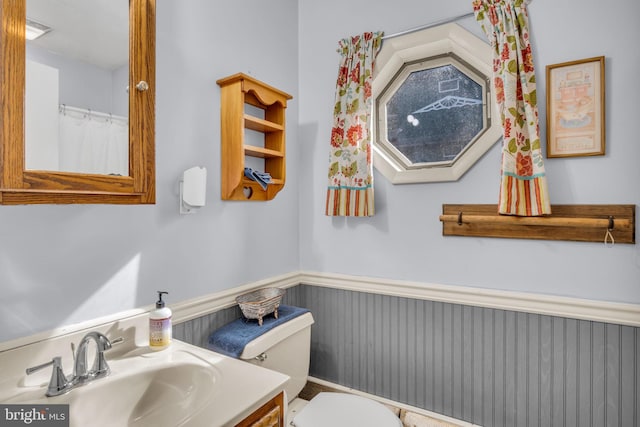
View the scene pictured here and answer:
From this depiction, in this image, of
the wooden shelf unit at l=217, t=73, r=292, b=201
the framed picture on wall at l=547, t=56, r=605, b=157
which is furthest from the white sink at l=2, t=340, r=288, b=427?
the framed picture on wall at l=547, t=56, r=605, b=157

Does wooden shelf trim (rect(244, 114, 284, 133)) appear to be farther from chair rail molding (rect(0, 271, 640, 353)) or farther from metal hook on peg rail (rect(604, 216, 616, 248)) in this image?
metal hook on peg rail (rect(604, 216, 616, 248))

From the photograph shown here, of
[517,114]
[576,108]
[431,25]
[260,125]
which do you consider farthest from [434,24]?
[260,125]

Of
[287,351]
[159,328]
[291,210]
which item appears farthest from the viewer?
[291,210]

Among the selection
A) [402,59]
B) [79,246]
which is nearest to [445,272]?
[402,59]

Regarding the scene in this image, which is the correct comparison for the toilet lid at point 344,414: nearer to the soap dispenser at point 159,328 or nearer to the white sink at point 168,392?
the white sink at point 168,392

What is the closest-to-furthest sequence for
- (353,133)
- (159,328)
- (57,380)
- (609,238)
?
(57,380)
(159,328)
(609,238)
(353,133)

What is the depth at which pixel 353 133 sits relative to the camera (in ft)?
6.27

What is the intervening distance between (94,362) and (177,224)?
55 cm

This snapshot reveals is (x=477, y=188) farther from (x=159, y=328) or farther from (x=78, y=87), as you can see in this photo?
(x=78, y=87)

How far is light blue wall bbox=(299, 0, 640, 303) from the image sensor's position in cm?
140

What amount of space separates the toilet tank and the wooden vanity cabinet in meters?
0.39

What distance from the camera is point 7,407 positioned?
897mm

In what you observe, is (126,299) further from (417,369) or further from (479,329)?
(479,329)

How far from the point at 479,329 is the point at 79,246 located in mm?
1668
